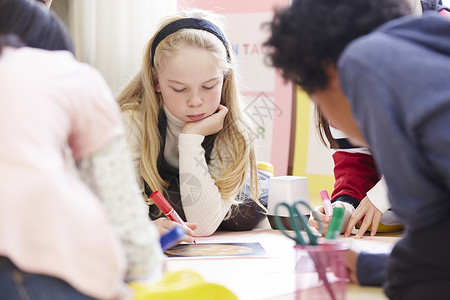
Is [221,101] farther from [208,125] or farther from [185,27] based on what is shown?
[185,27]

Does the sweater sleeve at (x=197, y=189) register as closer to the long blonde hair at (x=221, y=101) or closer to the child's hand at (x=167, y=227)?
the long blonde hair at (x=221, y=101)

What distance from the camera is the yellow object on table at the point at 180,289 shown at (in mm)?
575

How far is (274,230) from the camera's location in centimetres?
146

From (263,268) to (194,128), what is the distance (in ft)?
1.57

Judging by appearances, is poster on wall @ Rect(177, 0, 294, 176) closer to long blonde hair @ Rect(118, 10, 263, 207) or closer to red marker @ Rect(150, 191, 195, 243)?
long blonde hair @ Rect(118, 10, 263, 207)

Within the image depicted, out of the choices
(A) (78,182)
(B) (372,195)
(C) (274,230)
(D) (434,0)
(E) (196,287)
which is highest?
(D) (434,0)

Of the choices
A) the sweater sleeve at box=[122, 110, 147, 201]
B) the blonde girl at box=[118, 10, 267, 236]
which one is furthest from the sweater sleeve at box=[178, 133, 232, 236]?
the sweater sleeve at box=[122, 110, 147, 201]

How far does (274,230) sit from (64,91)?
3.29 ft

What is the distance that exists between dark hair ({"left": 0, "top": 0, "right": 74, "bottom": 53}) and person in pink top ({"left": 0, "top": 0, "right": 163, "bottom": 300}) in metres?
0.06

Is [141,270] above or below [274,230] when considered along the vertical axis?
above

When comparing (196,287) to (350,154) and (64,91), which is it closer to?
(64,91)

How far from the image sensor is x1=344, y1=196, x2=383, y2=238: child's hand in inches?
50.1

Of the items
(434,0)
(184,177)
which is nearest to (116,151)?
(184,177)

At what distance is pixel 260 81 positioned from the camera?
2.43m
